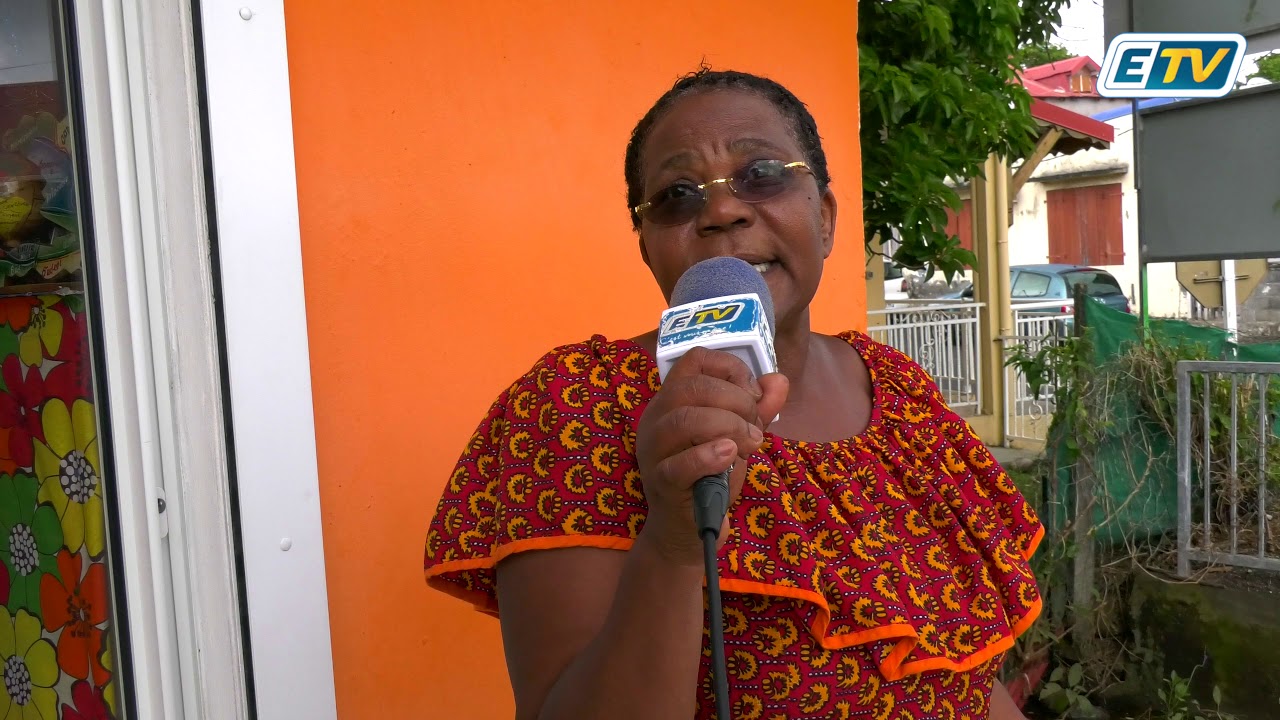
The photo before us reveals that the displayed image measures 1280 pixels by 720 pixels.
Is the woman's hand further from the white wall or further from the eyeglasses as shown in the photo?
the white wall

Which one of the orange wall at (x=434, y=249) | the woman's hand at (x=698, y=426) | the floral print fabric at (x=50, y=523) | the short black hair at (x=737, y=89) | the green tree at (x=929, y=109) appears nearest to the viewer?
the woman's hand at (x=698, y=426)

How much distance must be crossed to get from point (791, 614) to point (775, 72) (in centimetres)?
242

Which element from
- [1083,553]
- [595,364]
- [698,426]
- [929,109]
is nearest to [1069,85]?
[929,109]

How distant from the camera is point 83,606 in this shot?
1.96m

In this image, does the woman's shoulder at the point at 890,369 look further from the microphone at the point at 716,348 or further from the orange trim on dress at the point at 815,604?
the microphone at the point at 716,348

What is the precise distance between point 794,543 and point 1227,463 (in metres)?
4.49

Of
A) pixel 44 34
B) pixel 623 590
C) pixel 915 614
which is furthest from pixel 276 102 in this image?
pixel 915 614

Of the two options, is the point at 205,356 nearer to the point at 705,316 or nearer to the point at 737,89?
the point at 737,89

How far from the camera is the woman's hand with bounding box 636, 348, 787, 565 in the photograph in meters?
1.02

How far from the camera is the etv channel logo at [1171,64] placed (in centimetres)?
607

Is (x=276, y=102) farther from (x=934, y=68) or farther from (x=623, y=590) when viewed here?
(x=934, y=68)

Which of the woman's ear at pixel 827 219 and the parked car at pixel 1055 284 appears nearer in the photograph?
the woman's ear at pixel 827 219

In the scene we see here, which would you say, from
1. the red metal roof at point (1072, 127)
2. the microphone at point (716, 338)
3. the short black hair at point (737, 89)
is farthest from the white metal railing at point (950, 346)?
the microphone at point (716, 338)

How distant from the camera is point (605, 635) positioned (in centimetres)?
119
